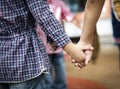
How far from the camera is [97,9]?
2082 mm

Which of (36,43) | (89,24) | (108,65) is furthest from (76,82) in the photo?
(36,43)

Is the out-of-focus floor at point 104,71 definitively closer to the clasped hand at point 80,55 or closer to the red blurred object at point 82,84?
the red blurred object at point 82,84

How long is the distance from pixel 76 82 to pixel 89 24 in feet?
7.23

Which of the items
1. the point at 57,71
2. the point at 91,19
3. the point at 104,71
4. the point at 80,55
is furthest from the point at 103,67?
the point at 80,55

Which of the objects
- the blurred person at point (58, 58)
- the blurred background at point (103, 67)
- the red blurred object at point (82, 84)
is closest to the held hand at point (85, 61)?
the blurred person at point (58, 58)

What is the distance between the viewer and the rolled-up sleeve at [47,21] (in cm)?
173

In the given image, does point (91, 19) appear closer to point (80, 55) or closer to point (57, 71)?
point (80, 55)

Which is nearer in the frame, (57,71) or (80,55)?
(80,55)

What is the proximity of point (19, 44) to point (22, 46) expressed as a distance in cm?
2

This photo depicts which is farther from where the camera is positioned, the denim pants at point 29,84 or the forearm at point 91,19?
the forearm at point 91,19

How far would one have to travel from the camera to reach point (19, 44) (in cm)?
179

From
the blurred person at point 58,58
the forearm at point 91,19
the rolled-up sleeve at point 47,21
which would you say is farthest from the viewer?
the blurred person at point 58,58

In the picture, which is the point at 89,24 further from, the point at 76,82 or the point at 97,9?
the point at 76,82

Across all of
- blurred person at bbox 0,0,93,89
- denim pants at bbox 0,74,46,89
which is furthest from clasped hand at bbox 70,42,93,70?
denim pants at bbox 0,74,46,89
